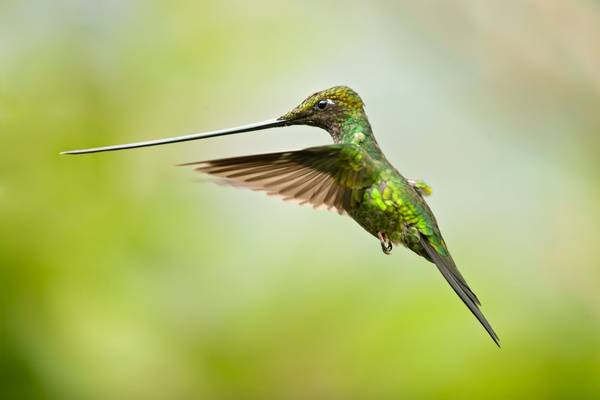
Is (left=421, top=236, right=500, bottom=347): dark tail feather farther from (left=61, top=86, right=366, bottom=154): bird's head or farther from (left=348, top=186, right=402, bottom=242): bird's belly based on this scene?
(left=61, top=86, right=366, bottom=154): bird's head

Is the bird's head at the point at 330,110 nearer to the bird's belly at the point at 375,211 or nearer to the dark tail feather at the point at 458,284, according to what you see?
the bird's belly at the point at 375,211

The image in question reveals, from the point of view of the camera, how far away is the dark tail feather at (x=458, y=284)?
2032 millimetres

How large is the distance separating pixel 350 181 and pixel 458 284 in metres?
0.41

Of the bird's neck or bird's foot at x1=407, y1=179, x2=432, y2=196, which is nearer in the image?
the bird's neck

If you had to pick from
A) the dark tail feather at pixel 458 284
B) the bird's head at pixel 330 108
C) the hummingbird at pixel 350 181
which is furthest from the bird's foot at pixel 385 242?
the bird's head at pixel 330 108

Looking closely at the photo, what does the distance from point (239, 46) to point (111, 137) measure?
1.17m

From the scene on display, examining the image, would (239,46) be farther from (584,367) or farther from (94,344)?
(584,367)

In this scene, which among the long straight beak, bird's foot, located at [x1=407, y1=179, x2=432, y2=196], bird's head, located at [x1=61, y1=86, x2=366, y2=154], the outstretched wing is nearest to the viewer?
the long straight beak

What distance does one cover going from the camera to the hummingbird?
2.04 meters

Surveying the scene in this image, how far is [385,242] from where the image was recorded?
7.76 ft


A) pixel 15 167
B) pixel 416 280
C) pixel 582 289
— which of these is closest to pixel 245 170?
pixel 416 280

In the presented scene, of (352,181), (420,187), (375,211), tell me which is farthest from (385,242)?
(420,187)

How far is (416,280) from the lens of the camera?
4137 mm

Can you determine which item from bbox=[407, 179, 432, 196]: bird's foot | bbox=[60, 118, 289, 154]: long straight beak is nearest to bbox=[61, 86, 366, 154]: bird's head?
bbox=[60, 118, 289, 154]: long straight beak
